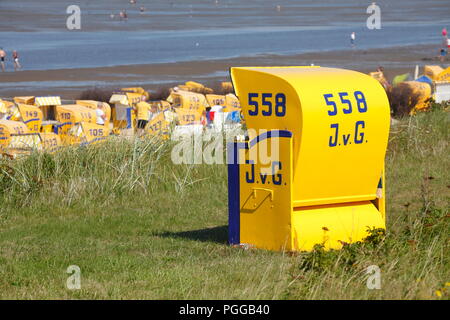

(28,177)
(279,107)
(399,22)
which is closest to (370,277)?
(279,107)

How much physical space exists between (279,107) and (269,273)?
5.76ft

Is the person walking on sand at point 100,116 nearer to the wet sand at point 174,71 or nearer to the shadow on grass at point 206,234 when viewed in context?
the wet sand at point 174,71

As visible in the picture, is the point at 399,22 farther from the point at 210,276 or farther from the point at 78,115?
the point at 210,276

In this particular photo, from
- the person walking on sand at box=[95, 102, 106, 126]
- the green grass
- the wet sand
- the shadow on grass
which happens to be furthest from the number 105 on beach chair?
the wet sand

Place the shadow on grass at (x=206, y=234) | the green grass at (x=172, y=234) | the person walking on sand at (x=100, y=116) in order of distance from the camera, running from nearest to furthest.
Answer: the green grass at (x=172, y=234) → the shadow on grass at (x=206, y=234) → the person walking on sand at (x=100, y=116)

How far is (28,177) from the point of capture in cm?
1180

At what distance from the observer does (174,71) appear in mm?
48094

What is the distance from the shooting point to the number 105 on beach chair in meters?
7.60

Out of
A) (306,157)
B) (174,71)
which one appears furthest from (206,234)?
(174,71)

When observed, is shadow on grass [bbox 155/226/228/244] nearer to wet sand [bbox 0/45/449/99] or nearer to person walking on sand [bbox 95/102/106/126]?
person walking on sand [bbox 95/102/106/126]

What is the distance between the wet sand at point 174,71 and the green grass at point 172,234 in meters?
25.6

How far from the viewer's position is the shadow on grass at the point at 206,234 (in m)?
9.12

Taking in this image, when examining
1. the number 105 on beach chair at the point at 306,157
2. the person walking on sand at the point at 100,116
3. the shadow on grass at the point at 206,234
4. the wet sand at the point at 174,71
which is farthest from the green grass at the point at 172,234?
the wet sand at the point at 174,71

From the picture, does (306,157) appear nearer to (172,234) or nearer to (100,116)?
(172,234)
